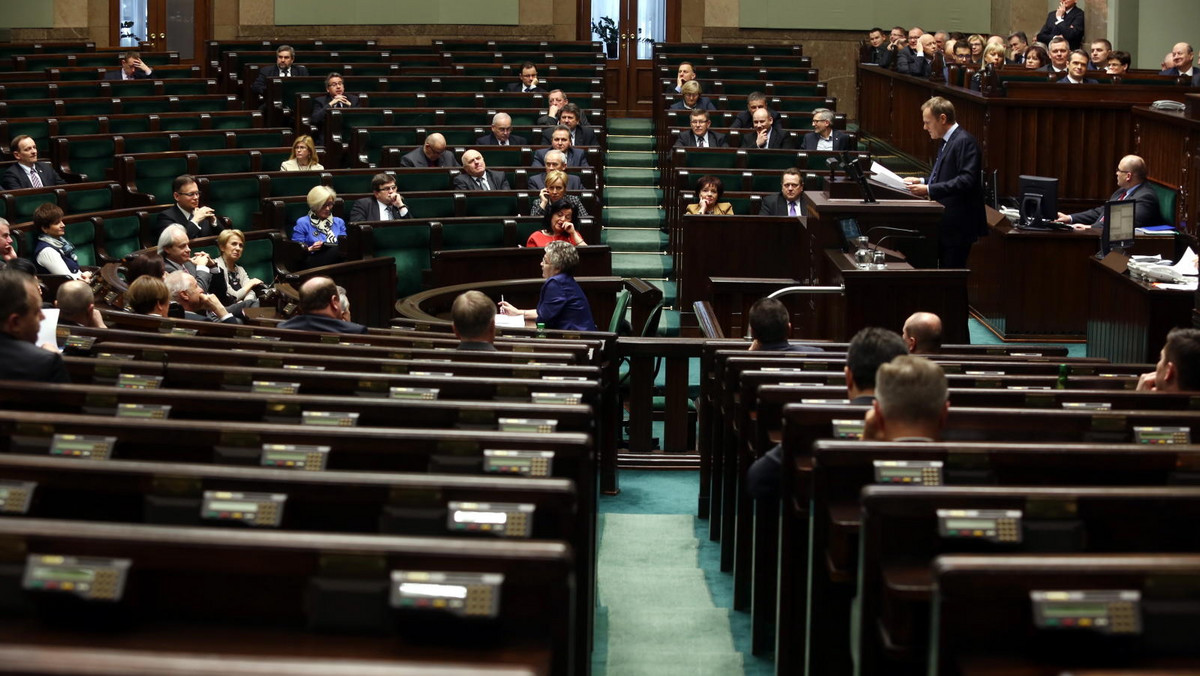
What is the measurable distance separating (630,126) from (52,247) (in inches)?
323

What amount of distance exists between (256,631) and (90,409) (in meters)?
1.46

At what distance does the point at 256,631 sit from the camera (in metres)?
2.44

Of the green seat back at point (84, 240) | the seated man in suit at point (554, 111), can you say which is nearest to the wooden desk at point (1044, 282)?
the seated man in suit at point (554, 111)

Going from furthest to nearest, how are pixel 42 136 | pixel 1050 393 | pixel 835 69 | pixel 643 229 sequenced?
pixel 835 69
pixel 643 229
pixel 42 136
pixel 1050 393

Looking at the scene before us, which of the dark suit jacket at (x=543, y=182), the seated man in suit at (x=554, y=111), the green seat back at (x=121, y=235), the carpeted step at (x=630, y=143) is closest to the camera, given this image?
the green seat back at (x=121, y=235)

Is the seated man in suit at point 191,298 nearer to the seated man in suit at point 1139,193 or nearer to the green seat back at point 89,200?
the green seat back at point 89,200

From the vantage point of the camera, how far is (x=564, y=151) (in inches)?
410

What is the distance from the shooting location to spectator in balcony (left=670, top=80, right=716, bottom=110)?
12.1 metres

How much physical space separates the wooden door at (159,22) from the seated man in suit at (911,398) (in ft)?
47.2

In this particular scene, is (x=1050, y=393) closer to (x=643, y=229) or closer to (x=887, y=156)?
(x=643, y=229)

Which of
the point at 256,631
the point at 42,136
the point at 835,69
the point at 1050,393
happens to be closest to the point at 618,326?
the point at 1050,393

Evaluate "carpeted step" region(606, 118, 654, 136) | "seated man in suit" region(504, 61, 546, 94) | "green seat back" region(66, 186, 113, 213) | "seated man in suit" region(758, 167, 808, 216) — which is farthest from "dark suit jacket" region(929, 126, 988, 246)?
"carpeted step" region(606, 118, 654, 136)

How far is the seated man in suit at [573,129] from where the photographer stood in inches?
434

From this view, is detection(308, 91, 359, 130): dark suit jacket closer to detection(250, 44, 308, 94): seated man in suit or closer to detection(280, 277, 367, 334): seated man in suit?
detection(250, 44, 308, 94): seated man in suit
